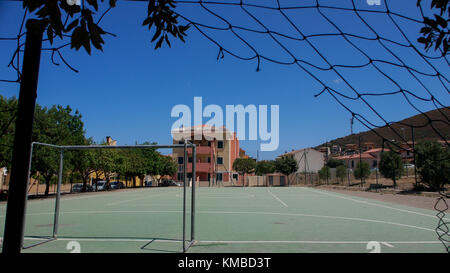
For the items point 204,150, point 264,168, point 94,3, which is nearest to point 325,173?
point 264,168

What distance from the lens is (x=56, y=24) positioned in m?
1.80

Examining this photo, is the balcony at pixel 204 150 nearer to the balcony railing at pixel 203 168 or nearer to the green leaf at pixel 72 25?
the balcony railing at pixel 203 168

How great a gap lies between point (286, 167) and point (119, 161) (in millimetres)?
23613

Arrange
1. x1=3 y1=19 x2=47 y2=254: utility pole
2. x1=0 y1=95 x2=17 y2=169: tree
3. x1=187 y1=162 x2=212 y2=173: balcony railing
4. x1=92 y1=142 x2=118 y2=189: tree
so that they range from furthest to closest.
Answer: x1=187 y1=162 x2=212 y2=173: balcony railing → x1=92 y1=142 x2=118 y2=189: tree → x1=0 y1=95 x2=17 y2=169: tree → x1=3 y1=19 x2=47 y2=254: utility pole

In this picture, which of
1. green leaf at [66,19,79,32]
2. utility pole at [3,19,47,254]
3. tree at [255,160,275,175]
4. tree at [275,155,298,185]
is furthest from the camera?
tree at [255,160,275,175]

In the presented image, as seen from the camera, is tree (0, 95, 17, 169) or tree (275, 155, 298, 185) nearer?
Answer: tree (0, 95, 17, 169)

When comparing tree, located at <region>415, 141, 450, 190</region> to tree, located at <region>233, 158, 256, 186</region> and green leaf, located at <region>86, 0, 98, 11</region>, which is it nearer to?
green leaf, located at <region>86, 0, 98, 11</region>

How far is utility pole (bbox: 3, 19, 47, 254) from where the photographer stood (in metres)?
1.62

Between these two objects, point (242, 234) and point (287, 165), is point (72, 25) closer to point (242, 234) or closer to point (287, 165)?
point (242, 234)

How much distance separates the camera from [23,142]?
5.51 ft

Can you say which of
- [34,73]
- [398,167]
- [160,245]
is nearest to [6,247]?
[34,73]

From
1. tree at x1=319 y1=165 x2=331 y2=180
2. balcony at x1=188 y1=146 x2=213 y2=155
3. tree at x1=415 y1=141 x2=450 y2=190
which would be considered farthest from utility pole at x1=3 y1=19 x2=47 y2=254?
balcony at x1=188 y1=146 x2=213 y2=155

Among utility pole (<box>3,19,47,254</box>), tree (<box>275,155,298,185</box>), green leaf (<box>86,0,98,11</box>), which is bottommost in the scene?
utility pole (<box>3,19,47,254</box>)

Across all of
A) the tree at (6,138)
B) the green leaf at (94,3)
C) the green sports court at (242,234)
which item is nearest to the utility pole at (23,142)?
the green leaf at (94,3)
